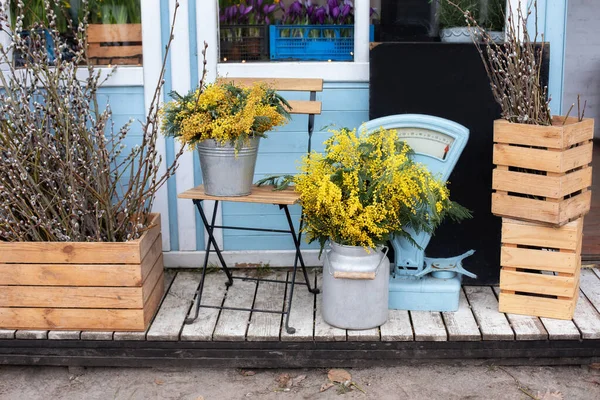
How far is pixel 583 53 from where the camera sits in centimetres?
884

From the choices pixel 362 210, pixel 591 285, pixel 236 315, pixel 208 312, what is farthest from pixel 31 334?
pixel 591 285

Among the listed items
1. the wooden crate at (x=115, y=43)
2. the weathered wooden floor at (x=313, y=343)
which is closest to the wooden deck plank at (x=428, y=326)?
the weathered wooden floor at (x=313, y=343)

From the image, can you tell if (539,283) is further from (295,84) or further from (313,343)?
(295,84)

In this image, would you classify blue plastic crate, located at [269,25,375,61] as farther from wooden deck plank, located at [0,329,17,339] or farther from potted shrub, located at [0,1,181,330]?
wooden deck plank, located at [0,329,17,339]

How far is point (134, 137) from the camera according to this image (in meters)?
4.16

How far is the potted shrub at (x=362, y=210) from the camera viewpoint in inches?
129

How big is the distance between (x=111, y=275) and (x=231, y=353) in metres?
0.61

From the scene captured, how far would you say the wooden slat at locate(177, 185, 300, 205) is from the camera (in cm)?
337

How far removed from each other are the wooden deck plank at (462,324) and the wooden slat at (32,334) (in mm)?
1745

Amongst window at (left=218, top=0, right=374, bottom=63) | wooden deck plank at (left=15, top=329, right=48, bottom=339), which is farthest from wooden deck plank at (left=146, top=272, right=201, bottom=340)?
window at (left=218, top=0, right=374, bottom=63)

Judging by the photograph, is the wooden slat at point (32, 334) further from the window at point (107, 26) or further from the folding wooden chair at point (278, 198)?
the window at point (107, 26)

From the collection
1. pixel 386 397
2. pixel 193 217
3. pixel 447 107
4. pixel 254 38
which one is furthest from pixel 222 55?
pixel 386 397

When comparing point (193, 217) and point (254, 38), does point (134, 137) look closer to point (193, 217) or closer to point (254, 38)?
point (193, 217)

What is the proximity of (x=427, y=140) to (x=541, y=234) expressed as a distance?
655 mm
